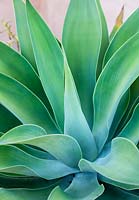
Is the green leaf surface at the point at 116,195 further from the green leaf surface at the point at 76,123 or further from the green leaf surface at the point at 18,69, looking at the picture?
the green leaf surface at the point at 18,69

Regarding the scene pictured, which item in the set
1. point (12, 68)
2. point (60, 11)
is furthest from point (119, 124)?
point (60, 11)

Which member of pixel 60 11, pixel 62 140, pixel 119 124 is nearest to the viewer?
pixel 62 140

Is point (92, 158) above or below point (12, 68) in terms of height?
below

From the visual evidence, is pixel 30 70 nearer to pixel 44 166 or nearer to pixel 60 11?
pixel 44 166

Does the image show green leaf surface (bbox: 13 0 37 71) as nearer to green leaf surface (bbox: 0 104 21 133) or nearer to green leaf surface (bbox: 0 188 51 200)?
green leaf surface (bbox: 0 104 21 133)

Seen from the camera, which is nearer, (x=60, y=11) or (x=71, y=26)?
(x=71, y=26)

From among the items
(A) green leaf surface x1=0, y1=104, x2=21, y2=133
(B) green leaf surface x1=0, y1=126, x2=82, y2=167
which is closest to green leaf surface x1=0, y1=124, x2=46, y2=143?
(B) green leaf surface x1=0, y1=126, x2=82, y2=167

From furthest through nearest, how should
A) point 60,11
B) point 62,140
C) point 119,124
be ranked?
point 60,11 → point 119,124 → point 62,140
